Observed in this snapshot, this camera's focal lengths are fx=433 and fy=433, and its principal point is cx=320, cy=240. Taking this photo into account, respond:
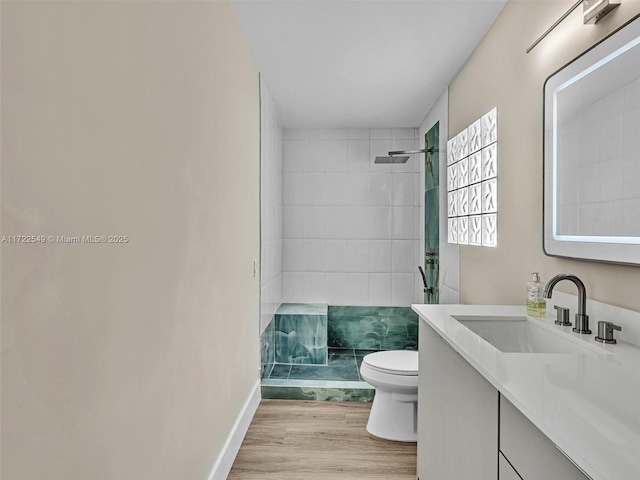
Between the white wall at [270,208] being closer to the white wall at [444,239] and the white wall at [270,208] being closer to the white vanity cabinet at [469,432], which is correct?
the white wall at [444,239]

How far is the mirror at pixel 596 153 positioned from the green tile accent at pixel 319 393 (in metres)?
1.86

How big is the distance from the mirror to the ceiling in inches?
32.3

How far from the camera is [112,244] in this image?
1036 millimetres

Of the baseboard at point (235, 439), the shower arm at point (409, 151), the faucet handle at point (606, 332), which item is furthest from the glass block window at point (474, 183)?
the baseboard at point (235, 439)

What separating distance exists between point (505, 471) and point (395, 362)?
176cm

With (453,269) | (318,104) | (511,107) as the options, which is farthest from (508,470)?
(318,104)

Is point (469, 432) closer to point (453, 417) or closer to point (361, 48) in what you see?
point (453, 417)

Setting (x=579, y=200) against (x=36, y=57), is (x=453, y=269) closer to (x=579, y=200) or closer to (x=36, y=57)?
(x=579, y=200)

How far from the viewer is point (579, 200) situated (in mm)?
1482

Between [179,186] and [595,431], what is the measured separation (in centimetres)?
130

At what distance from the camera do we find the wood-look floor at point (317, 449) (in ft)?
7.13

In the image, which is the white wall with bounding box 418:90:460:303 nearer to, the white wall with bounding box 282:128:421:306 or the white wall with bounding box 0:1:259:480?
the white wall with bounding box 282:128:421:306

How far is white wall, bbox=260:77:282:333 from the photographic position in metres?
3.13

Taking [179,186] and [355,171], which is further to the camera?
[355,171]
